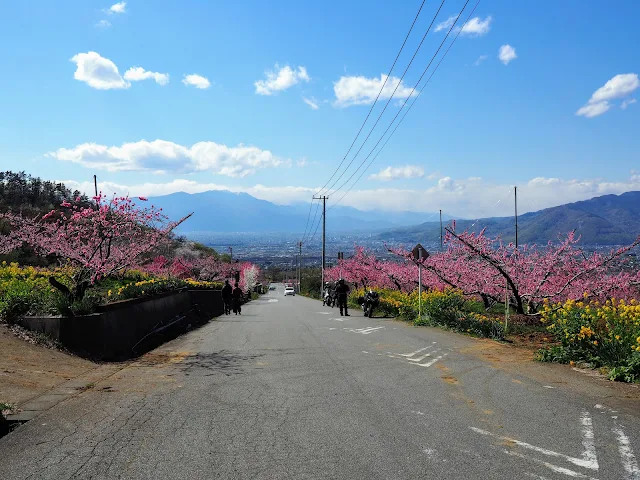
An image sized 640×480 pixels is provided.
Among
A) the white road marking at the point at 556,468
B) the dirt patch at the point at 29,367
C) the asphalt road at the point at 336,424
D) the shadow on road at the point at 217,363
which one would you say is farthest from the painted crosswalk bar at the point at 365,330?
the white road marking at the point at 556,468

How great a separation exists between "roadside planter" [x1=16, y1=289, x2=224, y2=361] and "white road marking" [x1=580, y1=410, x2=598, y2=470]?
351 inches

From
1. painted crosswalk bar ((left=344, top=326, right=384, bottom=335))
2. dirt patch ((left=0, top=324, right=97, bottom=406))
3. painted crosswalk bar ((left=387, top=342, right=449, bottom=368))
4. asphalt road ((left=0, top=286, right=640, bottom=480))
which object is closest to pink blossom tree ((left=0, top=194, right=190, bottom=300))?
dirt patch ((left=0, top=324, right=97, bottom=406))

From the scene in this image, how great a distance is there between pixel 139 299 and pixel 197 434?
10075 millimetres

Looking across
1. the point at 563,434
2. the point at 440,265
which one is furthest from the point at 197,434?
the point at 440,265

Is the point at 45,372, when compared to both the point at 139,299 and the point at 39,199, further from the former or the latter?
the point at 39,199

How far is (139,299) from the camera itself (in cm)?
1479

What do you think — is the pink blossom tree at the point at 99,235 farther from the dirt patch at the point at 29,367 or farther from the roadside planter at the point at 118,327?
the dirt patch at the point at 29,367

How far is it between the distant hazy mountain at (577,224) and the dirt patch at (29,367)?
1667 centimetres

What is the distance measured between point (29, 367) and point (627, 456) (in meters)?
8.44

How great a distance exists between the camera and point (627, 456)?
482 cm

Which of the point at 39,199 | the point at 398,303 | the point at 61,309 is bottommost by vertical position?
the point at 398,303

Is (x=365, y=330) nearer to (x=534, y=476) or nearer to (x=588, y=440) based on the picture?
(x=588, y=440)

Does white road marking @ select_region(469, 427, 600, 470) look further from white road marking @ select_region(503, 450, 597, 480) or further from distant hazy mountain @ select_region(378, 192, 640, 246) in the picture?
distant hazy mountain @ select_region(378, 192, 640, 246)

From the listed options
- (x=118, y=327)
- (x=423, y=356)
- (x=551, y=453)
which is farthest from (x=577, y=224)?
(x=551, y=453)
